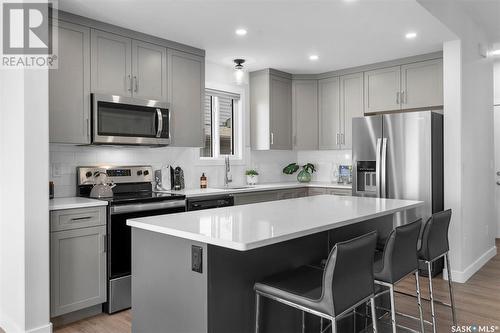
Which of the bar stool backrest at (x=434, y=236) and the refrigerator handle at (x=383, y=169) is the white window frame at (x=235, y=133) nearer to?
the refrigerator handle at (x=383, y=169)

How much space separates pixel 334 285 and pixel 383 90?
373 centimetres

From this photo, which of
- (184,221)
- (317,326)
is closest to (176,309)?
(184,221)

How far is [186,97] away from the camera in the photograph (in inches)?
163

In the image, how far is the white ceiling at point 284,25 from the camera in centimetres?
307

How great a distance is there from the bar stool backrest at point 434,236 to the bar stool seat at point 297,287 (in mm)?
874

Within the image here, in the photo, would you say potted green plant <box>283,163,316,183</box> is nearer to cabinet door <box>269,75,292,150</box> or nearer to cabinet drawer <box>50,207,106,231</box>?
cabinet door <box>269,75,292,150</box>

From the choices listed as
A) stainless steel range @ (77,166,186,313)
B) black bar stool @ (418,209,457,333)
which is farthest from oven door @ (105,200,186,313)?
black bar stool @ (418,209,457,333)

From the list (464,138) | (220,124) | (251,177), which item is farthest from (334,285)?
(220,124)

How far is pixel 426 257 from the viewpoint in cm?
259

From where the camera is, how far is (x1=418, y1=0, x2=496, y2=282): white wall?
386 centimetres

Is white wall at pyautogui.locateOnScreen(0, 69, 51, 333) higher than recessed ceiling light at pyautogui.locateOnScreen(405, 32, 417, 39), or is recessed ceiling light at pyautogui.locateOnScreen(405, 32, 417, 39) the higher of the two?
recessed ceiling light at pyautogui.locateOnScreen(405, 32, 417, 39)

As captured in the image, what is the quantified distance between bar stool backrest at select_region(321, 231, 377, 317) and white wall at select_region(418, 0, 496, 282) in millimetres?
2457
